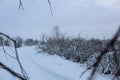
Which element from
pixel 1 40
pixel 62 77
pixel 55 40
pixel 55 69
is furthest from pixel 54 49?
pixel 1 40

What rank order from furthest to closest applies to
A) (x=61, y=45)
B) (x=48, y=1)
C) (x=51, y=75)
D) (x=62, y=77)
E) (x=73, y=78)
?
1. (x=61, y=45)
2. (x=51, y=75)
3. (x=62, y=77)
4. (x=73, y=78)
5. (x=48, y=1)

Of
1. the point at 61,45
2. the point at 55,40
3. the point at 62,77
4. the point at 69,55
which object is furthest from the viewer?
the point at 55,40

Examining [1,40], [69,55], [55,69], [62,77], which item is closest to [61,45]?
[69,55]

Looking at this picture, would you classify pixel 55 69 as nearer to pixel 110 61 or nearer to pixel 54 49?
pixel 110 61

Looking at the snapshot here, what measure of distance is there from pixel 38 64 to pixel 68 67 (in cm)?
296

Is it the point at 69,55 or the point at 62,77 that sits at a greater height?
the point at 62,77

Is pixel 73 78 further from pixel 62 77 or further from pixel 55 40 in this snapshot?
pixel 55 40

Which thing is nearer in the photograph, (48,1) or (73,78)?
(48,1)

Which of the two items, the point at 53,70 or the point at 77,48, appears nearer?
the point at 53,70

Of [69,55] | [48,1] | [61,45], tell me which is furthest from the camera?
[61,45]

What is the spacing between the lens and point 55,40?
1766 cm

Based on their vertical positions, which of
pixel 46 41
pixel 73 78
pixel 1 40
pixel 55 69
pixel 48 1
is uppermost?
pixel 48 1

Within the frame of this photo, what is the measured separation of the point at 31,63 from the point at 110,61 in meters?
5.61

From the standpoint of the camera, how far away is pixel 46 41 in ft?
60.6
